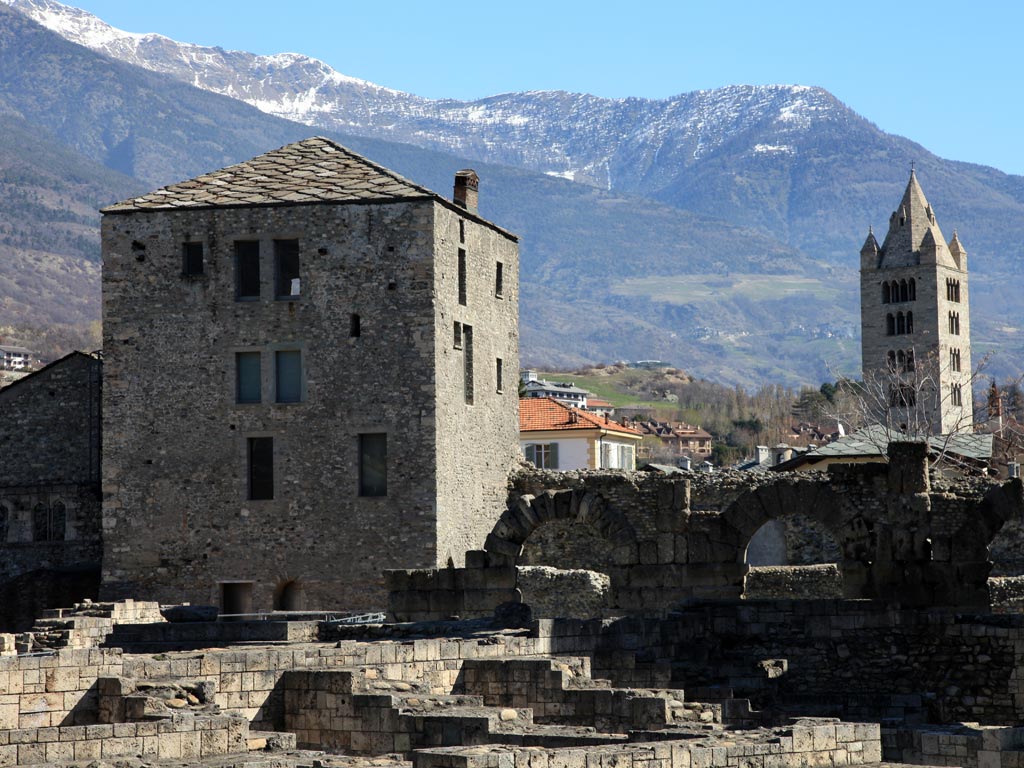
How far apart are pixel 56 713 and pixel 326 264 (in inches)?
1018

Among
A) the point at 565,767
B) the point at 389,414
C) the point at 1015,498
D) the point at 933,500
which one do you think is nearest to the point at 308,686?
the point at 565,767

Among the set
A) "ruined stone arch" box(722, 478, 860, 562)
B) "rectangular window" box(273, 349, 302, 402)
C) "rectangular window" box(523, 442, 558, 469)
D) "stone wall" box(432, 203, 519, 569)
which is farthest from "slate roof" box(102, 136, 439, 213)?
"rectangular window" box(523, 442, 558, 469)

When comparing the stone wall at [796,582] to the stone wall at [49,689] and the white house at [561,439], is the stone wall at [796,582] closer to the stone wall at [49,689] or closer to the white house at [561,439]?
the stone wall at [49,689]

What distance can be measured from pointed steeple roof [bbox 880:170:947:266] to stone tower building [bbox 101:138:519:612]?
12999 centimetres

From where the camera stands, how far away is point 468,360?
48844 mm

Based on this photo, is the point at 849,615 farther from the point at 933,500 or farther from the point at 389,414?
the point at 389,414

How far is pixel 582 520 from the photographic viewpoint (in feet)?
135

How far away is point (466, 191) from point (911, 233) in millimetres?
127729

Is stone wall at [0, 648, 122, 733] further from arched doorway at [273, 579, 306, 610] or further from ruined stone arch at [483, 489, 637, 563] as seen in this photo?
arched doorway at [273, 579, 306, 610]

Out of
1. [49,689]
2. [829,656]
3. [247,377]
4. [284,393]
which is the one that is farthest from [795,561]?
[49,689]

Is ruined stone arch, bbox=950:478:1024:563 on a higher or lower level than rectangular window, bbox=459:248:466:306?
lower

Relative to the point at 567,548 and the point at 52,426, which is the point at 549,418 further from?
the point at 52,426

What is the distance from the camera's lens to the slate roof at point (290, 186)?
47.0 meters

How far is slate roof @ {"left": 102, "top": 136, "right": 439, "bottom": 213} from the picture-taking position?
154 feet
